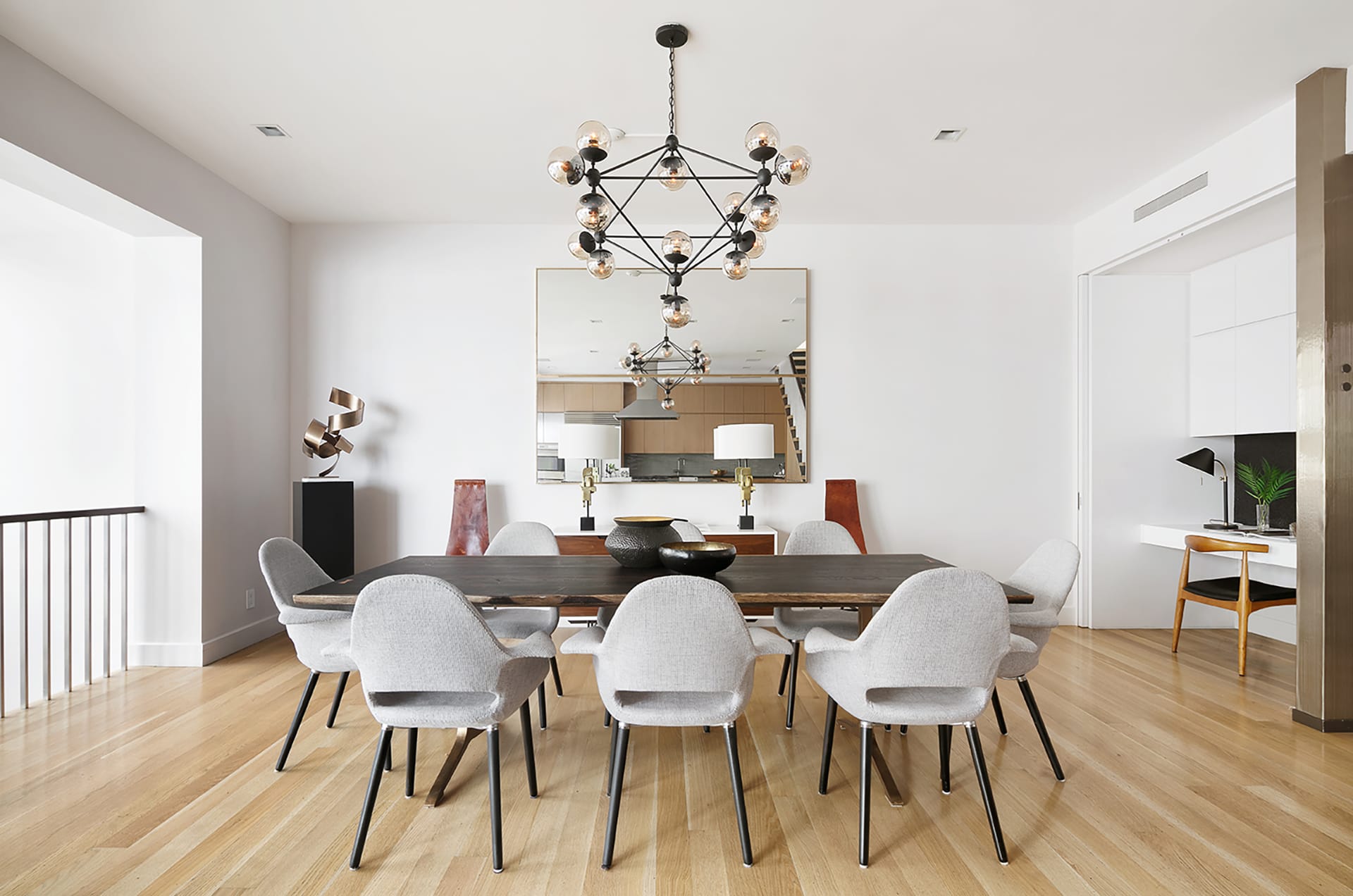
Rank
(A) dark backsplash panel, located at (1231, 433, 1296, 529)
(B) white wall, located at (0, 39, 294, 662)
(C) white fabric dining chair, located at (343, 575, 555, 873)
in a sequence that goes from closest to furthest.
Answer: (C) white fabric dining chair, located at (343, 575, 555, 873) < (B) white wall, located at (0, 39, 294, 662) < (A) dark backsplash panel, located at (1231, 433, 1296, 529)

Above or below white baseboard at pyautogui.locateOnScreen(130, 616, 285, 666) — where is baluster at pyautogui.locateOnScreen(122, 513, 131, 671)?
above

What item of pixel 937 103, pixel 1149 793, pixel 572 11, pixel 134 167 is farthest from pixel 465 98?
pixel 1149 793

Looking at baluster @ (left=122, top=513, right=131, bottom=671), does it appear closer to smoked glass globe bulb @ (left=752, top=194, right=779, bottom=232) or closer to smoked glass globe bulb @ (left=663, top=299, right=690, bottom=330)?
smoked glass globe bulb @ (left=663, top=299, right=690, bottom=330)

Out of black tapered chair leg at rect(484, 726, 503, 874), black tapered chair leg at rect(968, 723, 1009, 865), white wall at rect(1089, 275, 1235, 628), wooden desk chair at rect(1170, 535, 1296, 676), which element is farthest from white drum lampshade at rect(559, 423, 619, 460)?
wooden desk chair at rect(1170, 535, 1296, 676)

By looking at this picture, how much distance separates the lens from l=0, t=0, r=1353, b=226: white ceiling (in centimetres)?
272

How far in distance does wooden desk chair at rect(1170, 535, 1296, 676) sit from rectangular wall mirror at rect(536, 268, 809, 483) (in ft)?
7.50

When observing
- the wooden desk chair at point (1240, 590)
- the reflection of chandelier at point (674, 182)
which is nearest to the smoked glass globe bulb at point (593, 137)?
the reflection of chandelier at point (674, 182)

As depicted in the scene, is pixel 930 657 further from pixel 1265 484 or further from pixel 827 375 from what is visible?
pixel 1265 484

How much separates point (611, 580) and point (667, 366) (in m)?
2.69

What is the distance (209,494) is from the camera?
4145mm

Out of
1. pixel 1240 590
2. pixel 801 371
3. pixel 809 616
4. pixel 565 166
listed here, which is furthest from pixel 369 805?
pixel 1240 590

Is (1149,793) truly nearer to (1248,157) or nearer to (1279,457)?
(1248,157)

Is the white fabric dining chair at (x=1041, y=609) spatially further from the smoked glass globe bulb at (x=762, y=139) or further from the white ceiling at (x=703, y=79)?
the white ceiling at (x=703, y=79)

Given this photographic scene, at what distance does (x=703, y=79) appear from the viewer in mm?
3156
